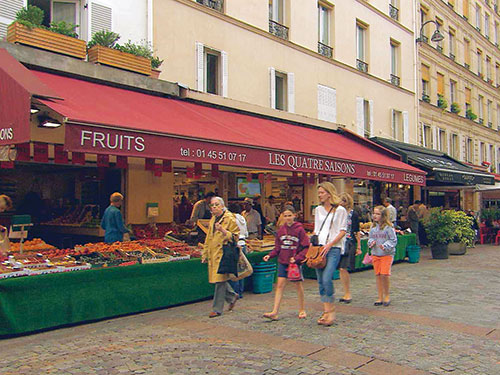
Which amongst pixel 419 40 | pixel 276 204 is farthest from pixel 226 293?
pixel 419 40

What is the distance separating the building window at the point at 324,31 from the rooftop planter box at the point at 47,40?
9.53m

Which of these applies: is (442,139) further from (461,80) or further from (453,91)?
(461,80)

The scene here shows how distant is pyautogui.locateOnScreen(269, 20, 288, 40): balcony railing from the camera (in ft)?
48.0

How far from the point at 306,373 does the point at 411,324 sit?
235cm

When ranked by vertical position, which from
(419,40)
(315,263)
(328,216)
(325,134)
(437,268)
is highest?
(419,40)

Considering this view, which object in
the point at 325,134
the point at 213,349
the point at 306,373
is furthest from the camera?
the point at 325,134

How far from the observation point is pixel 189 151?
307 inches

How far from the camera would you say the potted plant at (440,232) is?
13984mm

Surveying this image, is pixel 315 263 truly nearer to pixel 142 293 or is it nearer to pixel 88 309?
pixel 142 293

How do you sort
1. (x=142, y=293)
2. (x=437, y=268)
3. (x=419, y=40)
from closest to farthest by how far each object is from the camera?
1. (x=142, y=293)
2. (x=437, y=268)
3. (x=419, y=40)

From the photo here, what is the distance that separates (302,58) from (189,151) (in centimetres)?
884

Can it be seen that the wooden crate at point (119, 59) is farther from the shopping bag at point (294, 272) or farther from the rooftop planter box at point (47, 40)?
the shopping bag at point (294, 272)

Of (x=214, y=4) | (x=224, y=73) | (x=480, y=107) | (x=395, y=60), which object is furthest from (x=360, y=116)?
(x=480, y=107)

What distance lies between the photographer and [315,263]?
6.22 meters
